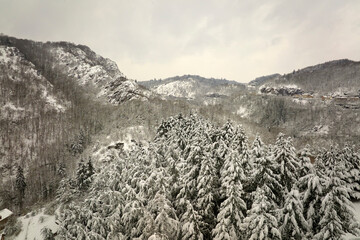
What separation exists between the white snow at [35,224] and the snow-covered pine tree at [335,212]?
163ft

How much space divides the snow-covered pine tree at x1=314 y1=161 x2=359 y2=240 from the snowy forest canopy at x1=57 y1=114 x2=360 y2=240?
0.18 feet

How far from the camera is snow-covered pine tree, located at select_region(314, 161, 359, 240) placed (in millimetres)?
13242

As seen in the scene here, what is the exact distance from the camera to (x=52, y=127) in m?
151

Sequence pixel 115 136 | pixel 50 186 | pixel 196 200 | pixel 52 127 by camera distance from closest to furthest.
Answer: pixel 196 200
pixel 50 186
pixel 115 136
pixel 52 127

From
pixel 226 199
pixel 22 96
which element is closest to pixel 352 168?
pixel 226 199

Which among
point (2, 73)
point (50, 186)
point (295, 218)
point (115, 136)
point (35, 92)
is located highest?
point (2, 73)

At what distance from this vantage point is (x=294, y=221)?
14.2 m

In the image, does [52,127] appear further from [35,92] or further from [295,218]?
[295,218]

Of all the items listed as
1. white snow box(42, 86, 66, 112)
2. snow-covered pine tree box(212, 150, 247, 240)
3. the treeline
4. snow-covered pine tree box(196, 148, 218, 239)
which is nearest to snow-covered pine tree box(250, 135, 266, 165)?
snow-covered pine tree box(212, 150, 247, 240)

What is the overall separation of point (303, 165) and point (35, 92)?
229 metres

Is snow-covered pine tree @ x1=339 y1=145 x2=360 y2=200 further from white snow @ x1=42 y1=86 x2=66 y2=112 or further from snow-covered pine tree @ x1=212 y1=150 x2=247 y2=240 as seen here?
white snow @ x1=42 y1=86 x2=66 y2=112

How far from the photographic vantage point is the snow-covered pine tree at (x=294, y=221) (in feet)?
47.0

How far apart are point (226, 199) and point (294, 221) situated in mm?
5957

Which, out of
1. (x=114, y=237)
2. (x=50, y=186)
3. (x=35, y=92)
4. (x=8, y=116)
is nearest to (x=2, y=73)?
(x=35, y=92)
